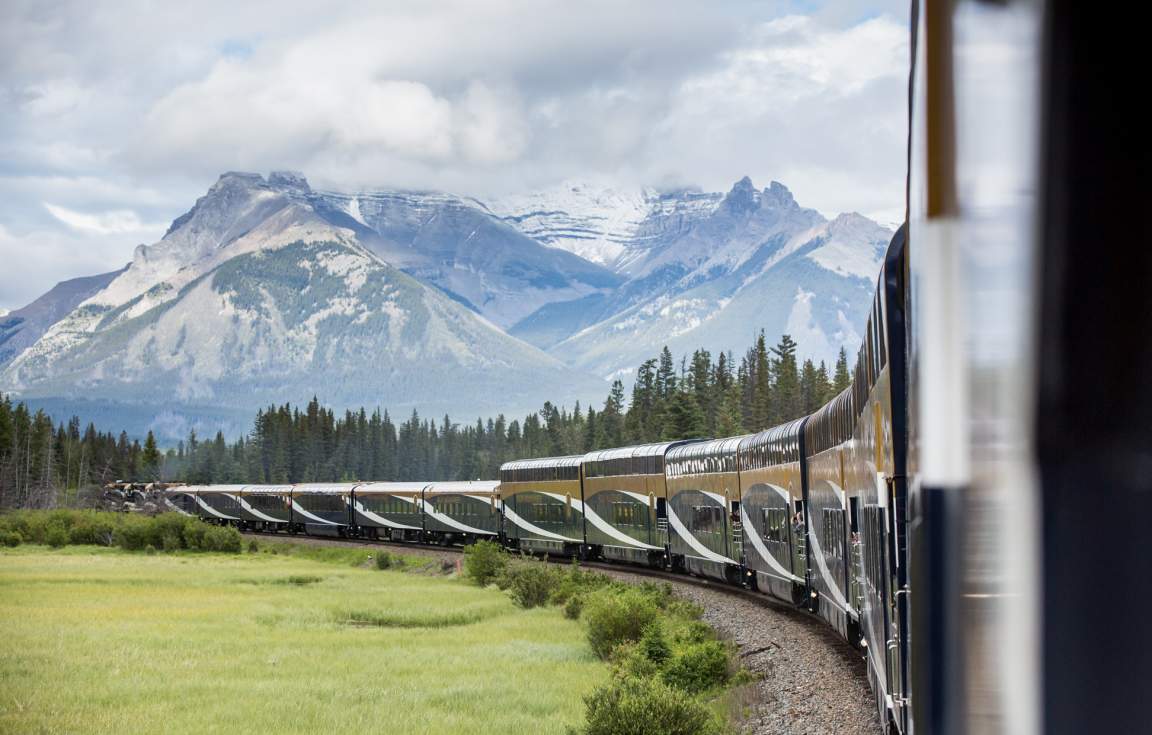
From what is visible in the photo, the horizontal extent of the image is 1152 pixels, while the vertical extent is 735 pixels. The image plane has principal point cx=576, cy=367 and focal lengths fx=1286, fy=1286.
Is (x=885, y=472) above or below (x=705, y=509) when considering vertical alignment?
above

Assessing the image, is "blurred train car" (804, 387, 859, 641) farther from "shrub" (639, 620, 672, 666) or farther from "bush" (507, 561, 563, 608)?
"bush" (507, 561, 563, 608)

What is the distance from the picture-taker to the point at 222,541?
74438 millimetres

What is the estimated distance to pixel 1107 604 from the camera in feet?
3.89

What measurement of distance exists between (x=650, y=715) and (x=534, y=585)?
79.7 ft

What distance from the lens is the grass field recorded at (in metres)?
20.9

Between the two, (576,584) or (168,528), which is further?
(168,528)

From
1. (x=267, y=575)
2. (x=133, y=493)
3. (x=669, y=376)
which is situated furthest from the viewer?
(x=669, y=376)

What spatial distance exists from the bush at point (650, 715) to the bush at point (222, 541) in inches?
2366

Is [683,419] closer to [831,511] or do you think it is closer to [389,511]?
[389,511]

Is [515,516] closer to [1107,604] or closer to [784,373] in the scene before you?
[1107,604]

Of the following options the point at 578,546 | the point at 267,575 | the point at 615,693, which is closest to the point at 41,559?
the point at 267,575

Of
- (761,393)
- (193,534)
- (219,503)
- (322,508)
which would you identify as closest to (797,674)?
(193,534)

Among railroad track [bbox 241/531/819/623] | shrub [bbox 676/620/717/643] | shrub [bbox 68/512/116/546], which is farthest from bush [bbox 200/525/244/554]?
shrub [bbox 676/620/717/643]

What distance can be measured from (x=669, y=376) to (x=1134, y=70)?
150 meters
